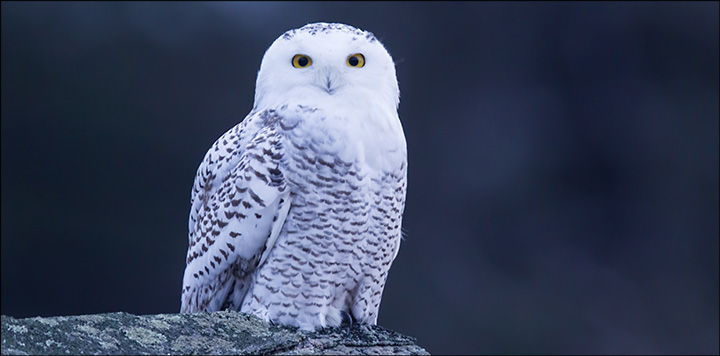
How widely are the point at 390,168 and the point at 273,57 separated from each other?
17.5 inches

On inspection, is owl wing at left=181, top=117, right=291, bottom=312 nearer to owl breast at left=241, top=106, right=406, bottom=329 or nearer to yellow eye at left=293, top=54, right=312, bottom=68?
owl breast at left=241, top=106, right=406, bottom=329

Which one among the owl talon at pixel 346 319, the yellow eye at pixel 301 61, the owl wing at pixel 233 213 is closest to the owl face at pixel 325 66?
the yellow eye at pixel 301 61

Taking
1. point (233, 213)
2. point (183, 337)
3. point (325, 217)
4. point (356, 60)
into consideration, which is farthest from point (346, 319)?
point (356, 60)

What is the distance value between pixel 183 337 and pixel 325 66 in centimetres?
80

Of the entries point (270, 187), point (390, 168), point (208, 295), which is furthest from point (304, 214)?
point (208, 295)

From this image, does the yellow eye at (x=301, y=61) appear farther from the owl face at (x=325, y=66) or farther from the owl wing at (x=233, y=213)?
the owl wing at (x=233, y=213)

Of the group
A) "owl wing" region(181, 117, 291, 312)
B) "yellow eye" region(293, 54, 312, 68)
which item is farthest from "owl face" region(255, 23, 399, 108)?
"owl wing" region(181, 117, 291, 312)

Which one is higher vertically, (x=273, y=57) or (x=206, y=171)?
(x=273, y=57)

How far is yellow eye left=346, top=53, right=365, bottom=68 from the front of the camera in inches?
83.4

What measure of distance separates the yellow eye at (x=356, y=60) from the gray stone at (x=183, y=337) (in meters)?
0.71

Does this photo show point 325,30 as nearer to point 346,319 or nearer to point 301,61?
point 301,61

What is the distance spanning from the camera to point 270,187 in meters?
2.07

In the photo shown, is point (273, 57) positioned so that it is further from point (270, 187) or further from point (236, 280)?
point (236, 280)

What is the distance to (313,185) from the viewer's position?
80.7 inches
